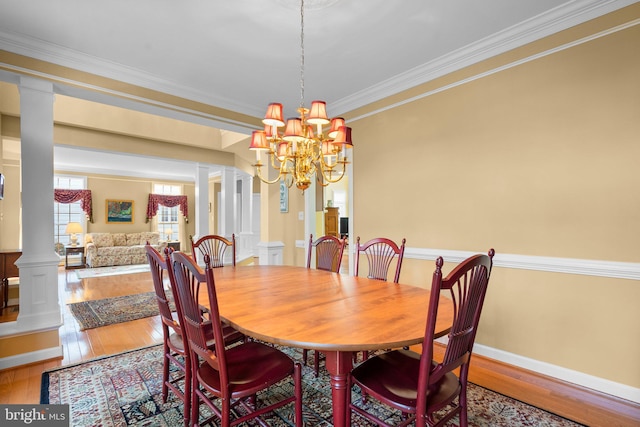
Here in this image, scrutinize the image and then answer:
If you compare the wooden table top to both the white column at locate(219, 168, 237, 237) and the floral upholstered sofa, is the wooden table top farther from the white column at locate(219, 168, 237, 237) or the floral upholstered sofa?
the floral upholstered sofa

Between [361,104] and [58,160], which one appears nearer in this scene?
[361,104]

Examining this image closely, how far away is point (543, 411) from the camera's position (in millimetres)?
1900

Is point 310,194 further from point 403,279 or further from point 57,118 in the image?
point 57,118

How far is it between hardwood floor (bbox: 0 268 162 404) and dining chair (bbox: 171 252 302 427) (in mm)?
1484

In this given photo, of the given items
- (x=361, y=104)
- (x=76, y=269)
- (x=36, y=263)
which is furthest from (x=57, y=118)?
(x=76, y=269)

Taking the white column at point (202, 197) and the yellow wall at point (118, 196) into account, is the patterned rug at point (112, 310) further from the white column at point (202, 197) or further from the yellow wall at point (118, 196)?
the yellow wall at point (118, 196)

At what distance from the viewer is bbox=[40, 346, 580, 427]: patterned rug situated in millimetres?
1812

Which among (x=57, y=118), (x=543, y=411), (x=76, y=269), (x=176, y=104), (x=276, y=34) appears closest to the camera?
(x=543, y=411)

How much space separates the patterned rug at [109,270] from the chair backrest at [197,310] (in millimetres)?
6531

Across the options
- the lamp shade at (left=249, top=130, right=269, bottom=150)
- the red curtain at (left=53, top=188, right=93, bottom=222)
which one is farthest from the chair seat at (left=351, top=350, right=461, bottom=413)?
the red curtain at (left=53, top=188, right=93, bottom=222)

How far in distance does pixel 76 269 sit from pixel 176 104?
6.49 m

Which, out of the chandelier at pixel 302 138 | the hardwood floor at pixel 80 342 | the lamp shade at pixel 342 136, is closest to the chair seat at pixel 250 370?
the chandelier at pixel 302 138

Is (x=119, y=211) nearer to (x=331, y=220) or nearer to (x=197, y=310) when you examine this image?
(x=331, y=220)

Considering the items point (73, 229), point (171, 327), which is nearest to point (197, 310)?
point (171, 327)
